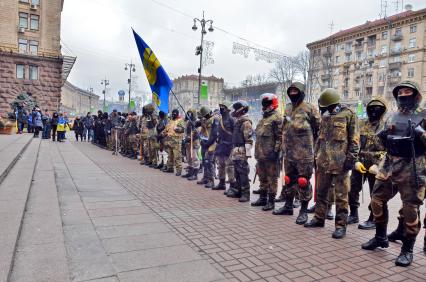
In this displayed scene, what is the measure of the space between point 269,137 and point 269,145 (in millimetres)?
153

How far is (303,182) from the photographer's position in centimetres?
553

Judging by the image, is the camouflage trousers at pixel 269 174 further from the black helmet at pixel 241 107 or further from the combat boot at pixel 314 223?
the black helmet at pixel 241 107

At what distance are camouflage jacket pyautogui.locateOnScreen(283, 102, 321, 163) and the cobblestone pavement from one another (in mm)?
1116

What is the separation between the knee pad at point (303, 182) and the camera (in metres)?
5.54

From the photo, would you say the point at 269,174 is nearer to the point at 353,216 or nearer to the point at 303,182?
the point at 303,182

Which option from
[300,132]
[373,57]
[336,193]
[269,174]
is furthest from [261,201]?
[373,57]

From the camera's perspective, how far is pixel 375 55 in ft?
196


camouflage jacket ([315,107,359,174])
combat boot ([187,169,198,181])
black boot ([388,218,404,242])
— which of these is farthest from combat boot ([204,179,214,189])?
black boot ([388,218,404,242])

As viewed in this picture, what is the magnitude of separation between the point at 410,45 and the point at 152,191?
6030cm

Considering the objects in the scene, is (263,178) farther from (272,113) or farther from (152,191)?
(152,191)

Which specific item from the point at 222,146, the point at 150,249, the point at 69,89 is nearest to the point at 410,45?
the point at 222,146

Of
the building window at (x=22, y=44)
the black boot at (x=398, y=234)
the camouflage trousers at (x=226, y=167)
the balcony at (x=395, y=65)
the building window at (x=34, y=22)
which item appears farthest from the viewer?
the balcony at (x=395, y=65)

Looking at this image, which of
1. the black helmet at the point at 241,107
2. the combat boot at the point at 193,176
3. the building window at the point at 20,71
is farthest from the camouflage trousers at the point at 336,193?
the building window at the point at 20,71

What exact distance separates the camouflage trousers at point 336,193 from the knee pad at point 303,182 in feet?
0.78
